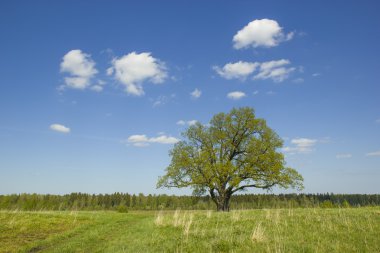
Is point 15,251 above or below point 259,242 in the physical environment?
below

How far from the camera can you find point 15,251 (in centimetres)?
1234

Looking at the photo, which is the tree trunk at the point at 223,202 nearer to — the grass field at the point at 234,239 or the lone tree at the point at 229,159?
the lone tree at the point at 229,159

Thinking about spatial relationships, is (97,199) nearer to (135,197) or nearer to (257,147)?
(135,197)

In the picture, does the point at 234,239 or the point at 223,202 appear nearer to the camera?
the point at 234,239

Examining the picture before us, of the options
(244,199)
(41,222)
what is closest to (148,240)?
(41,222)

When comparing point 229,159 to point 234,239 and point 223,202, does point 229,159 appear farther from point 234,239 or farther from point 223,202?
point 234,239

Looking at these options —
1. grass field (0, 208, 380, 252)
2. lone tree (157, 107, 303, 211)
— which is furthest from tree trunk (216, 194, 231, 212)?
grass field (0, 208, 380, 252)

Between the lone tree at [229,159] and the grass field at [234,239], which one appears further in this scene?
the lone tree at [229,159]

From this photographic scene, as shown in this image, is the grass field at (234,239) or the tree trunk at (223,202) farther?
the tree trunk at (223,202)

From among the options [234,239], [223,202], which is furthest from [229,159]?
[234,239]

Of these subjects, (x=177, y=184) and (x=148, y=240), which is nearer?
(x=148, y=240)

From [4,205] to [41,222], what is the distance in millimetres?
83298

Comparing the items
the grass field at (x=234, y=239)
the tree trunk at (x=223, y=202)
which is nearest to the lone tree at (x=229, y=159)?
the tree trunk at (x=223, y=202)

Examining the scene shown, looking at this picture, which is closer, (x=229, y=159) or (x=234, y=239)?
(x=234, y=239)
